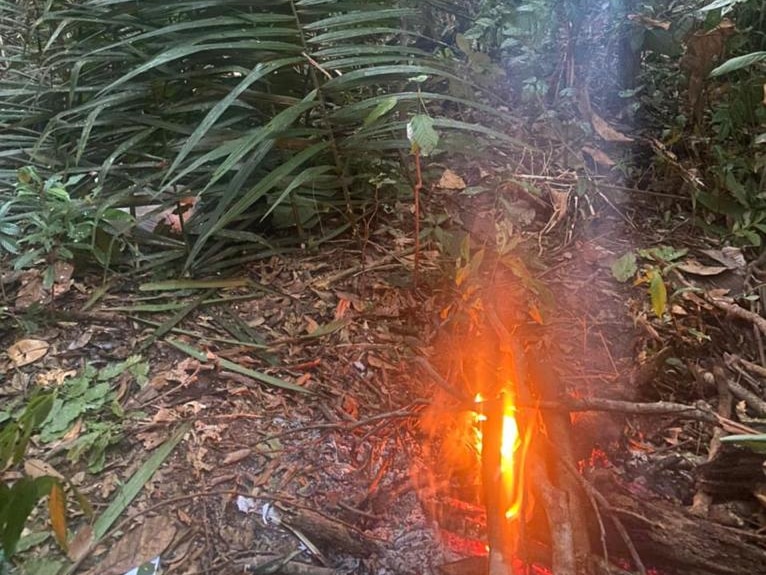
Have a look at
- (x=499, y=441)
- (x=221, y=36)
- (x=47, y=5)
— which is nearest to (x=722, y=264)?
(x=499, y=441)

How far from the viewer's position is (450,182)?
1.91 metres

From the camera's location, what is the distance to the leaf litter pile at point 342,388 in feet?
3.55

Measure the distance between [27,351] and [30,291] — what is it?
21 cm

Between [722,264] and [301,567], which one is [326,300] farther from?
[722,264]

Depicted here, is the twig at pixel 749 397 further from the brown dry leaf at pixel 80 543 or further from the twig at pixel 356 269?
the brown dry leaf at pixel 80 543

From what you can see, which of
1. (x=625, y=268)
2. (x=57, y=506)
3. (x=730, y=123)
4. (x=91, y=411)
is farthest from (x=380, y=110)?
(x=730, y=123)

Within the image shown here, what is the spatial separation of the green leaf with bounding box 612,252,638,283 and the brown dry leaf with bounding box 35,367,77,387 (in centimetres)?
124

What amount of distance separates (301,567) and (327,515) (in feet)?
0.32

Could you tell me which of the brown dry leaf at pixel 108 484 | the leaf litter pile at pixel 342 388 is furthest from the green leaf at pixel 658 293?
the brown dry leaf at pixel 108 484

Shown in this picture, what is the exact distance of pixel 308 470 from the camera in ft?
3.93

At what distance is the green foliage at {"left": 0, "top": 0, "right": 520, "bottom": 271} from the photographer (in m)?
1.54

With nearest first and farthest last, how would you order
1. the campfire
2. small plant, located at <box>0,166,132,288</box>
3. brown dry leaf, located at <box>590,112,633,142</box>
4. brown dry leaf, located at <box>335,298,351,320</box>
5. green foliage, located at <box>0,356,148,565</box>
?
1. green foliage, located at <box>0,356,148,565</box>
2. the campfire
3. small plant, located at <box>0,166,132,288</box>
4. brown dry leaf, located at <box>335,298,351,320</box>
5. brown dry leaf, located at <box>590,112,633,142</box>

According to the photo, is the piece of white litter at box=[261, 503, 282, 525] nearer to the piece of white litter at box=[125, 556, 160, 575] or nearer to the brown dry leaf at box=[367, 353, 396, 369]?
the piece of white litter at box=[125, 556, 160, 575]

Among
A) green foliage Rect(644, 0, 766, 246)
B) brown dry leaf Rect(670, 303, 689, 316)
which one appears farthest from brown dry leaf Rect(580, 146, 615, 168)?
brown dry leaf Rect(670, 303, 689, 316)
